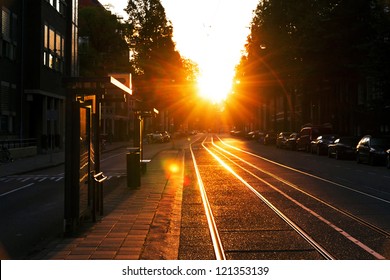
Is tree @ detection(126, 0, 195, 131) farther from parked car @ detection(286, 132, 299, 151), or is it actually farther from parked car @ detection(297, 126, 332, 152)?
parked car @ detection(297, 126, 332, 152)

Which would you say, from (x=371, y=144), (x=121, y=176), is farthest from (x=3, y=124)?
(x=371, y=144)

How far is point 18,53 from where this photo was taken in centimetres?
3525

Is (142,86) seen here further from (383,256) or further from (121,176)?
(383,256)

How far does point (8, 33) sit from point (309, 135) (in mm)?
22792

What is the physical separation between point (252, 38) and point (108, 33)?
50.4ft

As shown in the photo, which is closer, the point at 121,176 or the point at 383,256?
the point at 383,256

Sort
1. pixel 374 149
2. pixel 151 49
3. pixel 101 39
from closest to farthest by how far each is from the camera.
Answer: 1. pixel 374 149
2. pixel 101 39
3. pixel 151 49

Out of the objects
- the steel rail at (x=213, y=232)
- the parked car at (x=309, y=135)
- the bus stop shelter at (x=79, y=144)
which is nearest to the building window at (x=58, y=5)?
the parked car at (x=309, y=135)

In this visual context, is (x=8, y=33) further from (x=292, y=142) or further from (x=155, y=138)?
(x=155, y=138)

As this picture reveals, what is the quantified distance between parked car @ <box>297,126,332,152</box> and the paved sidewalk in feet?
99.6

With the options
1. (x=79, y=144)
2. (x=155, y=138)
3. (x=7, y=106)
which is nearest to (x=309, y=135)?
(x=7, y=106)

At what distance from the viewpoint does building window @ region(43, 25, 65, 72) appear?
38812 millimetres

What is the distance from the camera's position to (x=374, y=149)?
2647 cm

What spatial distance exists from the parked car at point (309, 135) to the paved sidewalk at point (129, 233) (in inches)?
1195
